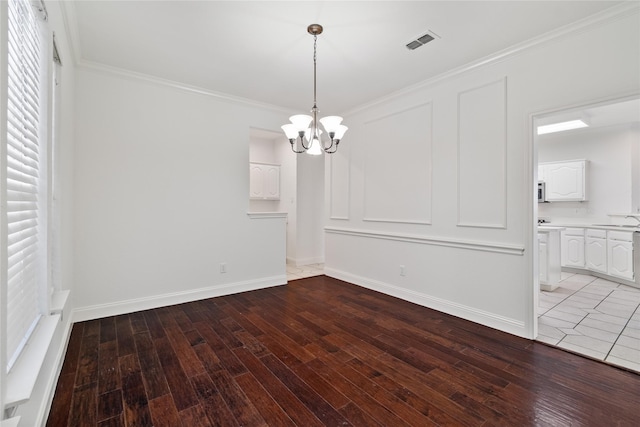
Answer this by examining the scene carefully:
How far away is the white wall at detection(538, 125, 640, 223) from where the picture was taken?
5.01m

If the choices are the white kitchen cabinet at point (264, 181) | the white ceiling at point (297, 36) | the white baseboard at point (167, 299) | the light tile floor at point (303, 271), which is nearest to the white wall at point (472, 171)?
the white ceiling at point (297, 36)

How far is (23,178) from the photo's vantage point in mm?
1388

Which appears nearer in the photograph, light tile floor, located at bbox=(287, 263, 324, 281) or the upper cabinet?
light tile floor, located at bbox=(287, 263, 324, 281)

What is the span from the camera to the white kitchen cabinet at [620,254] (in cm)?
442

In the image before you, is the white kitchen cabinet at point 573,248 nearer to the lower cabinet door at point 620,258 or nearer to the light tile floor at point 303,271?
the lower cabinet door at point 620,258

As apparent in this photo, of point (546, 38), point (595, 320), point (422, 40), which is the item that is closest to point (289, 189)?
point (422, 40)

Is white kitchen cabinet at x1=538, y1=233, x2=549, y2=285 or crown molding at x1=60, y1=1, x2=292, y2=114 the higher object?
crown molding at x1=60, y1=1, x2=292, y2=114

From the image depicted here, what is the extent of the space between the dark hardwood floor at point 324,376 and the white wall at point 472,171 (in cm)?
53

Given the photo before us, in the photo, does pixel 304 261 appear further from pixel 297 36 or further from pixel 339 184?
pixel 297 36

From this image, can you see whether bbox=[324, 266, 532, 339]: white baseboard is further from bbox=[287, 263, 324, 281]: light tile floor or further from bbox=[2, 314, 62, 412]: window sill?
bbox=[2, 314, 62, 412]: window sill

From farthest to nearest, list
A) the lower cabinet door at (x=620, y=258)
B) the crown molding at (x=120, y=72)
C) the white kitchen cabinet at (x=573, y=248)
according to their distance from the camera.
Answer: the white kitchen cabinet at (x=573, y=248) → the lower cabinet door at (x=620, y=258) → the crown molding at (x=120, y=72)

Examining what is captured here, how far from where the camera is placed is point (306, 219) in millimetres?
6176

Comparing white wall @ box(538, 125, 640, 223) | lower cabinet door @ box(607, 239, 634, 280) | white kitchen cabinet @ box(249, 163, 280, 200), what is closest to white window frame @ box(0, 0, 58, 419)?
white kitchen cabinet @ box(249, 163, 280, 200)

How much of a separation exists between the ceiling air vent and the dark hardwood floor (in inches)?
109
